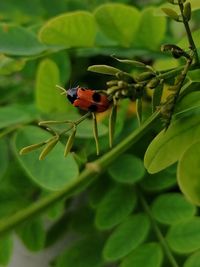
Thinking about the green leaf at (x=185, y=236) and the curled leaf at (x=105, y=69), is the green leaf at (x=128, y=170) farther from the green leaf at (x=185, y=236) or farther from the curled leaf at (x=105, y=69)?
the curled leaf at (x=105, y=69)

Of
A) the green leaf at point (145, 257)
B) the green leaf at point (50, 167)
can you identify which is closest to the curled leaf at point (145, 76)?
the green leaf at point (50, 167)

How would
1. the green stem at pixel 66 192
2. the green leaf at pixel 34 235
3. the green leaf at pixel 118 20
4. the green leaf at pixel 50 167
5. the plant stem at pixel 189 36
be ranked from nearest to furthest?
the green stem at pixel 66 192
the plant stem at pixel 189 36
the green leaf at pixel 50 167
the green leaf at pixel 118 20
the green leaf at pixel 34 235

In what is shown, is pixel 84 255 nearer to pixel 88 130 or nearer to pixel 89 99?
pixel 88 130

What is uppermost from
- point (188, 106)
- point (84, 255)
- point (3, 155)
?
point (188, 106)

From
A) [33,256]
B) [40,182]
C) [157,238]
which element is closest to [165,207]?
[157,238]

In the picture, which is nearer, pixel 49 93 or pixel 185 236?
pixel 185 236

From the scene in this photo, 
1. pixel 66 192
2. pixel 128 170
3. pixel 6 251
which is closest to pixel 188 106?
pixel 66 192
